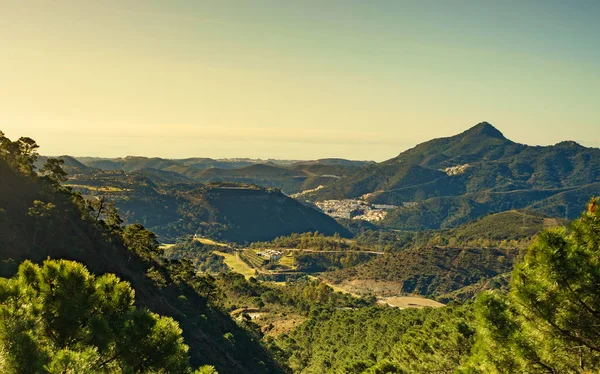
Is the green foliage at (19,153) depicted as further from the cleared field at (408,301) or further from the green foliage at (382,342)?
the cleared field at (408,301)

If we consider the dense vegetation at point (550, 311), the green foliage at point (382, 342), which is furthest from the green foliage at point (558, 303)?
the green foliage at point (382, 342)

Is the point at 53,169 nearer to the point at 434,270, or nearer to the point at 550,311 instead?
the point at 550,311

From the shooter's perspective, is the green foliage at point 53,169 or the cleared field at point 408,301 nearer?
the green foliage at point 53,169

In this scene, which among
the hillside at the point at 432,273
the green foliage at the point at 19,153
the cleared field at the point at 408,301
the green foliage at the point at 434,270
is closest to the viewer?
Result: the green foliage at the point at 19,153

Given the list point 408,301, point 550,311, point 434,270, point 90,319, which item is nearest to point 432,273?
point 434,270

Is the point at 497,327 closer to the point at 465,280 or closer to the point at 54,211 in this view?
the point at 54,211

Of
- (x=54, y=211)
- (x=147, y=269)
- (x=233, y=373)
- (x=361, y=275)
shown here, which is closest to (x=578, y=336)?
(x=233, y=373)
